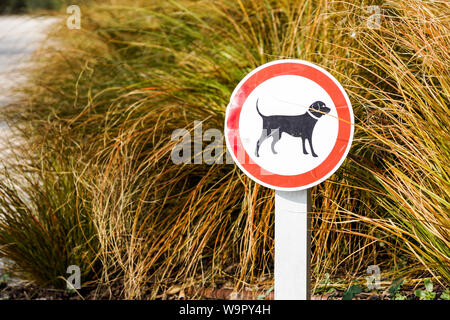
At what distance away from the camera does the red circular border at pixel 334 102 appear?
1762mm

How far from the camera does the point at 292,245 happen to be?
1.78 meters

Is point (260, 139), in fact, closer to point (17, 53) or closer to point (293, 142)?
point (293, 142)

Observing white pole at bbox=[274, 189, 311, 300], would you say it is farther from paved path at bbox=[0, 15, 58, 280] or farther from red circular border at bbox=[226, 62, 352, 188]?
paved path at bbox=[0, 15, 58, 280]

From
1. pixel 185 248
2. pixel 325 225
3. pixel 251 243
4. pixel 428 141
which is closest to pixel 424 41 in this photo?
pixel 428 141

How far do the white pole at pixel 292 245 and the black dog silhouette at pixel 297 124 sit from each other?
19 centimetres

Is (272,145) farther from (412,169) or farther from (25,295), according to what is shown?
(25,295)

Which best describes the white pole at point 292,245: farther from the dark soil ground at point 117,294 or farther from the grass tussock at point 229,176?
the dark soil ground at point 117,294

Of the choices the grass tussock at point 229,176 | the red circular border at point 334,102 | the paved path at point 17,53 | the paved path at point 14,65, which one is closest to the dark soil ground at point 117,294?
the grass tussock at point 229,176

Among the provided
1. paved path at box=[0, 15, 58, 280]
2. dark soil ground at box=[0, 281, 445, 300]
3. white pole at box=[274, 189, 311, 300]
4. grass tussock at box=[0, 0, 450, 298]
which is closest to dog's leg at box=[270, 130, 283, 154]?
white pole at box=[274, 189, 311, 300]

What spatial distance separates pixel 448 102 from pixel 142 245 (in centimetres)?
181

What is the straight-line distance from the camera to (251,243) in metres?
2.61

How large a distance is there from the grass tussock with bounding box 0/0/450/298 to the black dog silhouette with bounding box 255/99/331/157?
529 mm

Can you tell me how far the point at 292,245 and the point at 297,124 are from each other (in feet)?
1.41

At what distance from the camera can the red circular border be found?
5.78 feet
